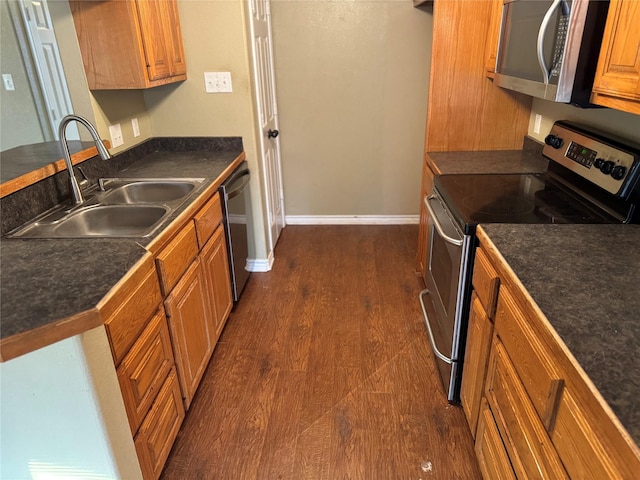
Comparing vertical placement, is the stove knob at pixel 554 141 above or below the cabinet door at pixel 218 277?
above

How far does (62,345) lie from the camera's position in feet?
3.80

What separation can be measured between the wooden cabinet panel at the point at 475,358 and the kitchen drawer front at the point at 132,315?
3.72ft

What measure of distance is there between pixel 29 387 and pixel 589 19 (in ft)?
6.57

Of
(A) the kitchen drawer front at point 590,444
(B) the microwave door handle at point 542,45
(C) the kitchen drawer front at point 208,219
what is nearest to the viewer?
(A) the kitchen drawer front at point 590,444

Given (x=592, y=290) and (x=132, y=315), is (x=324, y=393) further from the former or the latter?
(x=592, y=290)

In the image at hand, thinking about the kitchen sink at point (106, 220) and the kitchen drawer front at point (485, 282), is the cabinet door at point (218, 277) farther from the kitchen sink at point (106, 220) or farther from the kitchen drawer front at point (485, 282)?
the kitchen drawer front at point (485, 282)

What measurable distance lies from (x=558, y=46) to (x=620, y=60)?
282 millimetres

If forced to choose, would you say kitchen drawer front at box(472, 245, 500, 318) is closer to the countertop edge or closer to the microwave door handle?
the microwave door handle

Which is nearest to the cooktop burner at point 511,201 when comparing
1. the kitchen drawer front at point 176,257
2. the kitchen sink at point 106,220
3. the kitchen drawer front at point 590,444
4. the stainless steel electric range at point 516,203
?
the stainless steel electric range at point 516,203

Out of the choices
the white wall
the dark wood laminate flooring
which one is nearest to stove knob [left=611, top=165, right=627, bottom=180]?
the dark wood laminate flooring

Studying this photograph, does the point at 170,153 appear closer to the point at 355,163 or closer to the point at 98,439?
the point at 355,163

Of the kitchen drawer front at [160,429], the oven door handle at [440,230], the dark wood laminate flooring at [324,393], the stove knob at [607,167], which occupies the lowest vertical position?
the dark wood laminate flooring at [324,393]

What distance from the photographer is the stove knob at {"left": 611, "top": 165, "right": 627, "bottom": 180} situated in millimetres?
1590

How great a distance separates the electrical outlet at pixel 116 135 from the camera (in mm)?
2375
